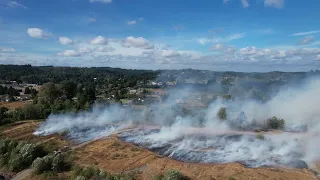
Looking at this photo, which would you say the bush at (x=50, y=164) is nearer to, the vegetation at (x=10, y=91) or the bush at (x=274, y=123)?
the bush at (x=274, y=123)

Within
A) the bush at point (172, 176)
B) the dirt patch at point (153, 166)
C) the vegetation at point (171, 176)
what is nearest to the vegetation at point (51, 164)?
the dirt patch at point (153, 166)

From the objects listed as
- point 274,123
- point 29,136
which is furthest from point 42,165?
point 274,123

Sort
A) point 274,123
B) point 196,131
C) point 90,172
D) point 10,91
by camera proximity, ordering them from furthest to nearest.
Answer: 1. point 10,91
2. point 274,123
3. point 196,131
4. point 90,172

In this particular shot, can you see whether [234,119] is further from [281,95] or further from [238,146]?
[281,95]

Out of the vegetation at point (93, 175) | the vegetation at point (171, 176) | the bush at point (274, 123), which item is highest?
the bush at point (274, 123)

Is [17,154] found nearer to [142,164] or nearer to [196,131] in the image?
[142,164]

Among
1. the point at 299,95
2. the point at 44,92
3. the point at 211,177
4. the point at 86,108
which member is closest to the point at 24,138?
the point at 86,108
